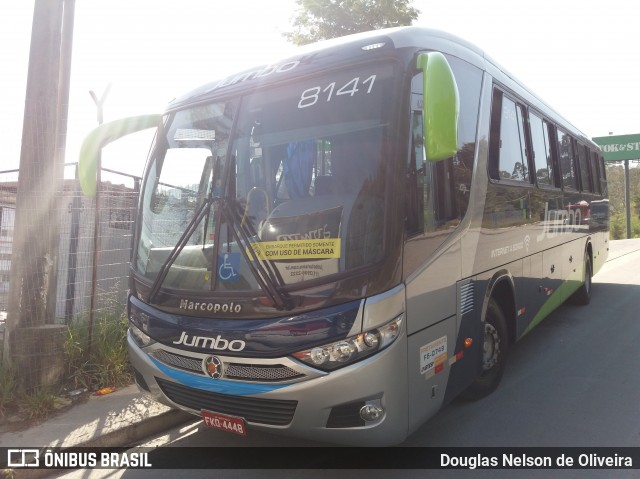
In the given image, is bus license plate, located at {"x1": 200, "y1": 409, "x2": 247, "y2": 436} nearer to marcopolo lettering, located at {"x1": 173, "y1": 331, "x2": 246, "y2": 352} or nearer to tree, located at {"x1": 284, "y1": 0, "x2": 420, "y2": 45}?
marcopolo lettering, located at {"x1": 173, "y1": 331, "x2": 246, "y2": 352}

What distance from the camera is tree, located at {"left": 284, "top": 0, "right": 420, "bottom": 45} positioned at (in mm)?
13797

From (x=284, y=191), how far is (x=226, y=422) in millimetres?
1551

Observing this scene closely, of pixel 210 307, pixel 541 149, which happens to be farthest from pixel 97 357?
pixel 541 149

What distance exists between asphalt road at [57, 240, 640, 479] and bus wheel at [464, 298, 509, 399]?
10 centimetres

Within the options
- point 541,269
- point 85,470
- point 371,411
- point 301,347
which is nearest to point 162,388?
point 85,470

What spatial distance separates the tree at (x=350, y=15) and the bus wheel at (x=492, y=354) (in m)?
11.1

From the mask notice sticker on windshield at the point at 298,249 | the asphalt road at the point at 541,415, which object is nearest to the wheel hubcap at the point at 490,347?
the asphalt road at the point at 541,415

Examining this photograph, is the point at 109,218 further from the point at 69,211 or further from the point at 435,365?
the point at 435,365

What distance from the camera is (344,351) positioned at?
112 inches

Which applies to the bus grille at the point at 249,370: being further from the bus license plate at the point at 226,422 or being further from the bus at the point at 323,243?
the bus license plate at the point at 226,422

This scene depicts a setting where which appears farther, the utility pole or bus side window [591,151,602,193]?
bus side window [591,151,602,193]

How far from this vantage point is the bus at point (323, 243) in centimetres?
290

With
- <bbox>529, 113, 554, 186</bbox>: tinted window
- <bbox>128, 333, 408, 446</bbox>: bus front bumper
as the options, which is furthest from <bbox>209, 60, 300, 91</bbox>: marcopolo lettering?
<bbox>529, 113, 554, 186</bbox>: tinted window

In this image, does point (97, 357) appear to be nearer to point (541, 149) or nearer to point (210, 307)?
point (210, 307)
